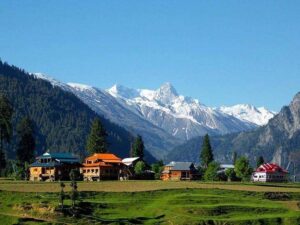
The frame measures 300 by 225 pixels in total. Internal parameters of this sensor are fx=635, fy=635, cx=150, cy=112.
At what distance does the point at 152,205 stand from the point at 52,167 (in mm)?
58684

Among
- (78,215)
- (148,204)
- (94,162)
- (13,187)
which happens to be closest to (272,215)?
(148,204)

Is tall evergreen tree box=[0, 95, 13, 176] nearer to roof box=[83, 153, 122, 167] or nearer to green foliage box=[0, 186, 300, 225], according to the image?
roof box=[83, 153, 122, 167]

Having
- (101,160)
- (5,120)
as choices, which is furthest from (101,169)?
(5,120)

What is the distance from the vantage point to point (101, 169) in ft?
612

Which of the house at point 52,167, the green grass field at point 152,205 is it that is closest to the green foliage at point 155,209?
the green grass field at point 152,205

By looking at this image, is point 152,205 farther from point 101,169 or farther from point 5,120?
point 5,120

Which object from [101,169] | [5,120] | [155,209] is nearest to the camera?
[155,209]

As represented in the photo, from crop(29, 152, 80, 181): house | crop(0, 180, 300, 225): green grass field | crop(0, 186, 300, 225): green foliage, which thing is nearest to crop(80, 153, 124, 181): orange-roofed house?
crop(29, 152, 80, 181): house

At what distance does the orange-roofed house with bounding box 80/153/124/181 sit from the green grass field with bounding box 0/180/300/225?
3682 cm

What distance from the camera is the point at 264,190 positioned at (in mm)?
153125

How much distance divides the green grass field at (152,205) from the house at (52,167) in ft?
103

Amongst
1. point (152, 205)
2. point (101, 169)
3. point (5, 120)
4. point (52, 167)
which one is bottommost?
point (152, 205)

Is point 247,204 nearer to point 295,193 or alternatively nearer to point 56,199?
point 295,193

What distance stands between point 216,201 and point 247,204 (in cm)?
646
